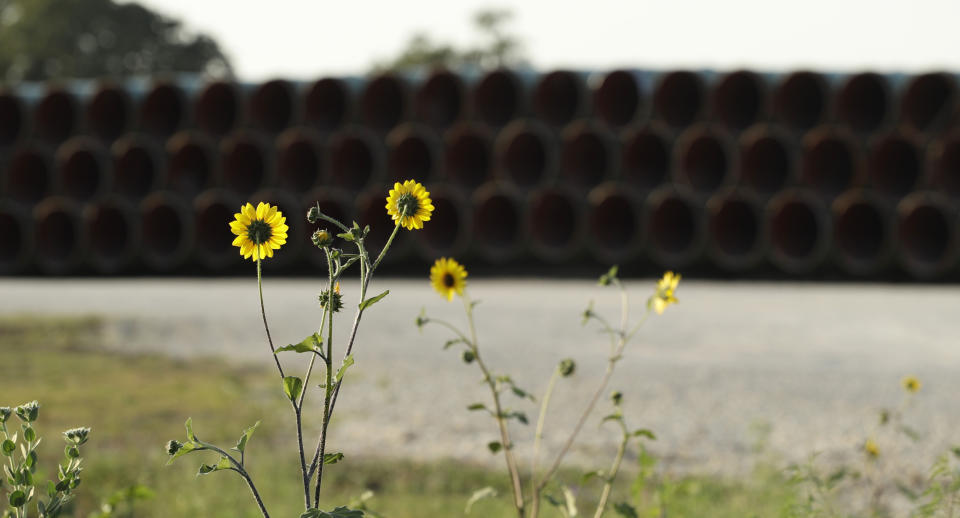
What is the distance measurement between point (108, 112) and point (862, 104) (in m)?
7.57

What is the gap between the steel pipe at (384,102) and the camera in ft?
27.4

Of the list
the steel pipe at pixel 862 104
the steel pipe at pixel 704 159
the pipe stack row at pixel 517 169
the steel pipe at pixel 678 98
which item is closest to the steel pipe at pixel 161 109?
the pipe stack row at pixel 517 169

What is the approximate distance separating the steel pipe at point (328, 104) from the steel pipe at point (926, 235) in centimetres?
531

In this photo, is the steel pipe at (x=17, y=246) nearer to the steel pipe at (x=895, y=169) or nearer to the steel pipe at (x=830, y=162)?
the steel pipe at (x=830, y=162)

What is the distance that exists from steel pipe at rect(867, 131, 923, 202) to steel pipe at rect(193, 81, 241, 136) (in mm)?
6213

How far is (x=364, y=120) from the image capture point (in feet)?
27.4

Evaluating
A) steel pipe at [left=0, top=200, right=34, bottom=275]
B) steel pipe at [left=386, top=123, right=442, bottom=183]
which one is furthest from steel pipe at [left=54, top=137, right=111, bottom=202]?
steel pipe at [left=386, top=123, right=442, bottom=183]

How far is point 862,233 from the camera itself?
7961 mm

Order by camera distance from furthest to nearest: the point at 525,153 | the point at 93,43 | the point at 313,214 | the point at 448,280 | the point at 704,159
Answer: the point at 93,43 < the point at 525,153 < the point at 704,159 < the point at 448,280 < the point at 313,214

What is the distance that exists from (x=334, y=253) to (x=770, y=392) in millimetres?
2846

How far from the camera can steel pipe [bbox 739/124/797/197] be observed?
25.5 ft

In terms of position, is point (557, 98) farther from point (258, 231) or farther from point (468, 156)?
point (258, 231)

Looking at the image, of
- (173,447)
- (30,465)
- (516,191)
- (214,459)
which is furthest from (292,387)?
(516,191)

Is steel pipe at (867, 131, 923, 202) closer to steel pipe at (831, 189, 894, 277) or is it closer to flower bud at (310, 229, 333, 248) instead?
steel pipe at (831, 189, 894, 277)
